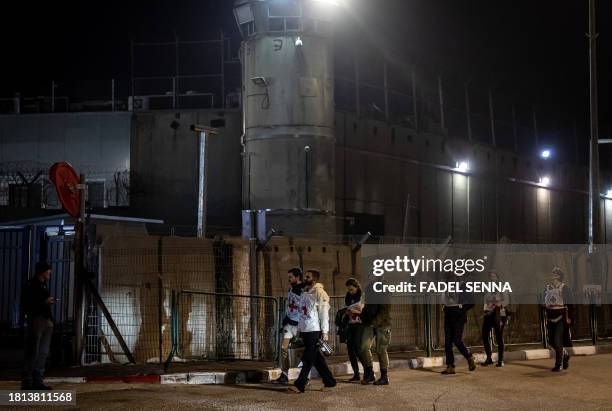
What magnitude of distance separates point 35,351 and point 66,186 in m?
3.27

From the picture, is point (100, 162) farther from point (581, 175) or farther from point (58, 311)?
point (581, 175)

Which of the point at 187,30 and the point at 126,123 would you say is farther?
the point at 187,30

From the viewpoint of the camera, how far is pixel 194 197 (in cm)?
3070

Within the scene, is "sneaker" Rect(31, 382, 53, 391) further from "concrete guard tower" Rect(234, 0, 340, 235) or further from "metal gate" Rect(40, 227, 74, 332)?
"concrete guard tower" Rect(234, 0, 340, 235)

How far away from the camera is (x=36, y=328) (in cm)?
1103

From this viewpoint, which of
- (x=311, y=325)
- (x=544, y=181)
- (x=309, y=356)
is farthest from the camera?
(x=544, y=181)

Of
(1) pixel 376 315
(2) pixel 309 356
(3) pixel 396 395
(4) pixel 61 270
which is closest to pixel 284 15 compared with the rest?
(4) pixel 61 270

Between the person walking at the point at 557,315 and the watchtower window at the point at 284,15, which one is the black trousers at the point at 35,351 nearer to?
the person walking at the point at 557,315

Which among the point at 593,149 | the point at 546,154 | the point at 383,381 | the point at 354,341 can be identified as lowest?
the point at 383,381

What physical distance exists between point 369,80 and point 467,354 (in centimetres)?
2169

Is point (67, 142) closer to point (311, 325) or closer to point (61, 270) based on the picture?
point (61, 270)

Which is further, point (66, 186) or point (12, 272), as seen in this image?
point (12, 272)

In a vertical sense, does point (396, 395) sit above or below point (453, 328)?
below

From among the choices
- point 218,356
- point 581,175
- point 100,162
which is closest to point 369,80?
point 100,162
